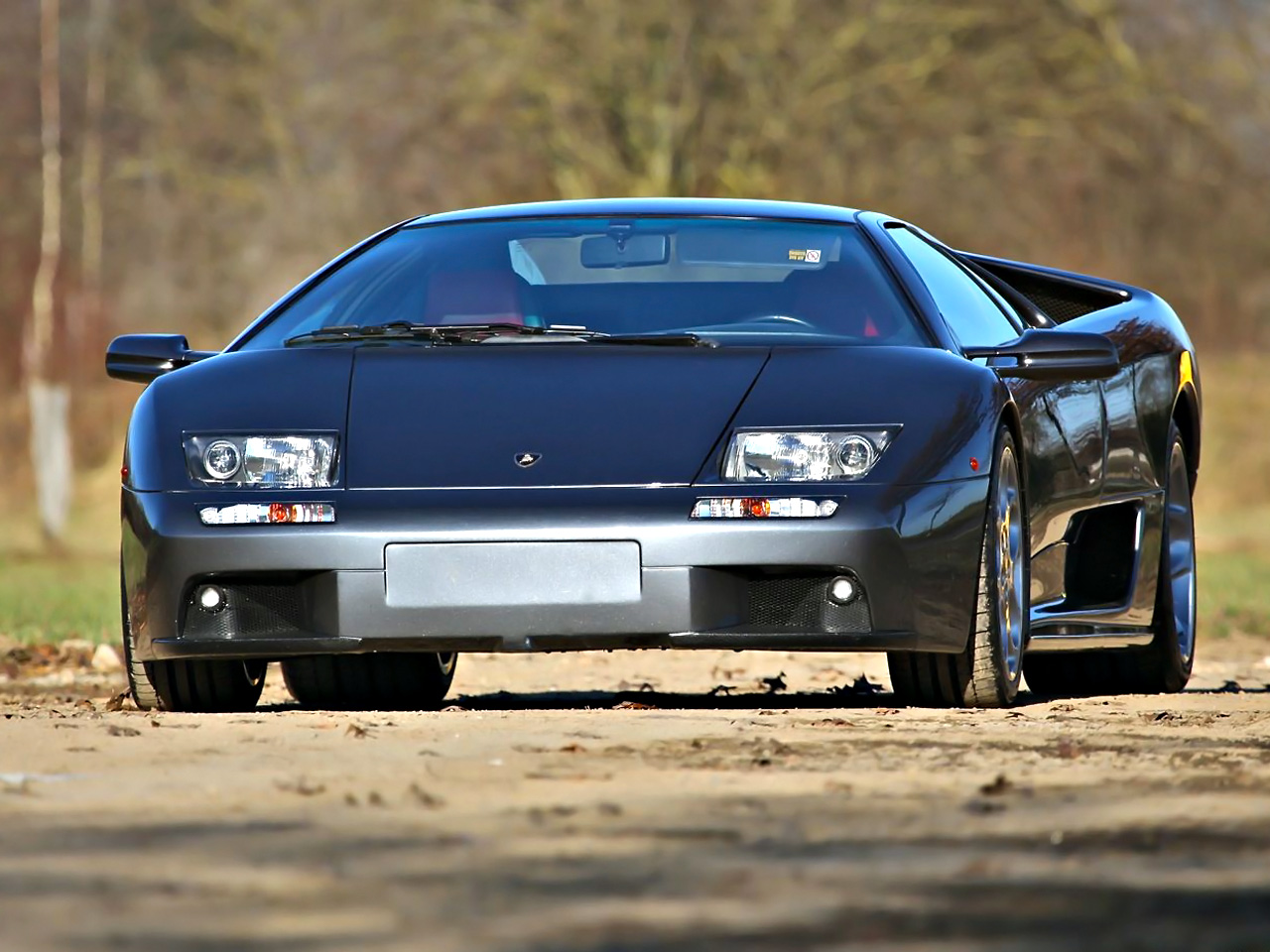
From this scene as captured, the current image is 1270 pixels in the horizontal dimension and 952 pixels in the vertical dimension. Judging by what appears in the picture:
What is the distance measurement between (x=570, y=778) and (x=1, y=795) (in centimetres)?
100

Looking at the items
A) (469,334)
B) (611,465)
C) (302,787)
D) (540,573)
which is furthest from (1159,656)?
(302,787)

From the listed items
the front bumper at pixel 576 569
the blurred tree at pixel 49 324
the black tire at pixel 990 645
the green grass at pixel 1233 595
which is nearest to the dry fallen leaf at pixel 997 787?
the front bumper at pixel 576 569

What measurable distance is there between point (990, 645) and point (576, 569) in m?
1.13

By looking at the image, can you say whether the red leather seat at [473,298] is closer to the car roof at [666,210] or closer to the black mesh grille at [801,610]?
the car roof at [666,210]

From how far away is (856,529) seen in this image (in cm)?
619

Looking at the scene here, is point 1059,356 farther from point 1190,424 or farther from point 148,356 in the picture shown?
point 148,356

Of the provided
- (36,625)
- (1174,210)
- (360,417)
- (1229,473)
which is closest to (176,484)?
(360,417)

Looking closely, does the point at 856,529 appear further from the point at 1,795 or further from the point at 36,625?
the point at 36,625

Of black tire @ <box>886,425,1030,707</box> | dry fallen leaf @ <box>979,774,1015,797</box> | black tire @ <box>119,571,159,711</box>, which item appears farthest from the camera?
black tire @ <box>119,571,159,711</box>

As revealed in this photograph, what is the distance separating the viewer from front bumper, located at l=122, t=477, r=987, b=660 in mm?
6129

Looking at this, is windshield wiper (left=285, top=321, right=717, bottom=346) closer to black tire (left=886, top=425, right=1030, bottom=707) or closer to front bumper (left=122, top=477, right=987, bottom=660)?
front bumper (left=122, top=477, right=987, bottom=660)

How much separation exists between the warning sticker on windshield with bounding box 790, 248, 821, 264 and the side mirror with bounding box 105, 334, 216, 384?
162 centimetres

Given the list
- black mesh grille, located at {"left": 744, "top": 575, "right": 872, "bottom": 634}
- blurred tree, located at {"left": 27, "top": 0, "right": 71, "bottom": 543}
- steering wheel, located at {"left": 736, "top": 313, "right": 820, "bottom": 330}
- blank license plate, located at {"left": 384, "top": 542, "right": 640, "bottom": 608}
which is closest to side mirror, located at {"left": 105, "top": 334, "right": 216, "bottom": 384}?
blank license plate, located at {"left": 384, "top": 542, "right": 640, "bottom": 608}

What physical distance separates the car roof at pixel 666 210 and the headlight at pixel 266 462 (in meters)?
1.36
